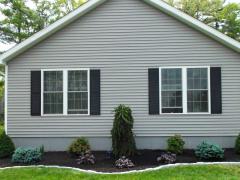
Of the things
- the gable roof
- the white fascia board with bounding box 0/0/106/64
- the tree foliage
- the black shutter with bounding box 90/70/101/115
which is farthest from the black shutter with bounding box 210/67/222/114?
the tree foliage

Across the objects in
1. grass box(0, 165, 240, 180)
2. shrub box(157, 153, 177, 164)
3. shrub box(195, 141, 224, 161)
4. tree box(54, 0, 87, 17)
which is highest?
tree box(54, 0, 87, 17)

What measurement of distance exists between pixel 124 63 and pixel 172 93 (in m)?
1.96

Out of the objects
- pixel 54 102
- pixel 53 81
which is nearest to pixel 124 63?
pixel 53 81

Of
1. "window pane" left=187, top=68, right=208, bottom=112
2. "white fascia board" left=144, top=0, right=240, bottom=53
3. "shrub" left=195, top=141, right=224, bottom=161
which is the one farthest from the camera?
"window pane" left=187, top=68, right=208, bottom=112

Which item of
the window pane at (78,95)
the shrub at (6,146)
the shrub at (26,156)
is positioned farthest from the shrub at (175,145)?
the shrub at (6,146)

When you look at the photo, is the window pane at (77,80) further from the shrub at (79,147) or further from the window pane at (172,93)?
the window pane at (172,93)

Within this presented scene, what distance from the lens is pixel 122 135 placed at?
11.2 m

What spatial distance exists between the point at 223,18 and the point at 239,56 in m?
18.1

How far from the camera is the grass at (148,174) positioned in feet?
29.0

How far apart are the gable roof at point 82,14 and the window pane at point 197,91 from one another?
1271 millimetres

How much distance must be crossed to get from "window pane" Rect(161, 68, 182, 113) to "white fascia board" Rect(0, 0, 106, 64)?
11.7 feet

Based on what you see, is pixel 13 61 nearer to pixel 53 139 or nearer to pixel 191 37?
pixel 53 139

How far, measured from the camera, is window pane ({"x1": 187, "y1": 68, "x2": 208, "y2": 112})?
12.5m

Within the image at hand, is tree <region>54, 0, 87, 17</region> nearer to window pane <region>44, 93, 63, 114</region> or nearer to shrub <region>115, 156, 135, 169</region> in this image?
window pane <region>44, 93, 63, 114</region>
